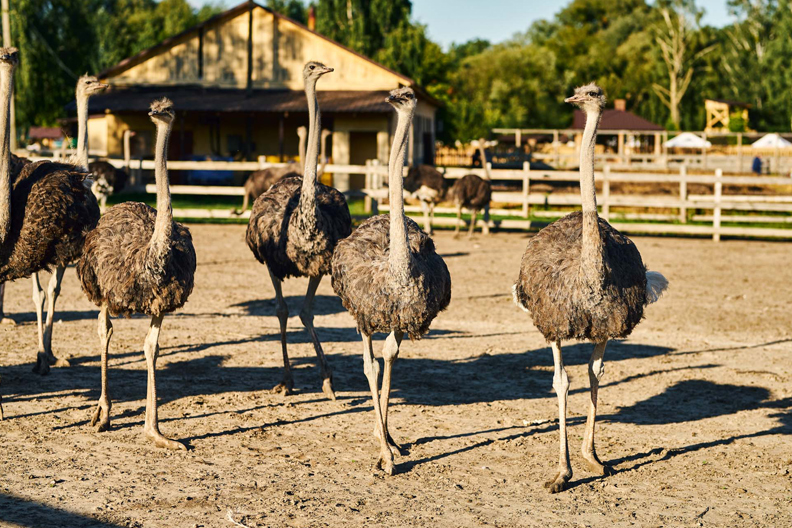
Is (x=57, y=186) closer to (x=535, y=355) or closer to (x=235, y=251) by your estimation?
(x=535, y=355)

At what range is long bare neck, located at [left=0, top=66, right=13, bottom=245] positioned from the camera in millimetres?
6746

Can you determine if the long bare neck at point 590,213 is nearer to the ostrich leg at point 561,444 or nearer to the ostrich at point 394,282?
the ostrich leg at point 561,444

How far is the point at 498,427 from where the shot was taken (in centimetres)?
669

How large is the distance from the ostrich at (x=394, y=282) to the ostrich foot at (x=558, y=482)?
975 millimetres

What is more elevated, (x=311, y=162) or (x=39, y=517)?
(x=311, y=162)

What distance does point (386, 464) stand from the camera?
5.73 metres

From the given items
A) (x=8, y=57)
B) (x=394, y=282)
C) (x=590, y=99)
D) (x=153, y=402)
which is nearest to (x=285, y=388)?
(x=153, y=402)

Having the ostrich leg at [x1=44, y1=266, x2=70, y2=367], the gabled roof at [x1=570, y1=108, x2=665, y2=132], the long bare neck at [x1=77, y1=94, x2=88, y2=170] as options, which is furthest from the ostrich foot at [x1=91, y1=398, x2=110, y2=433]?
the gabled roof at [x1=570, y1=108, x2=665, y2=132]

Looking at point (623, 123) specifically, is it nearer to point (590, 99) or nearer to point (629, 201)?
point (629, 201)

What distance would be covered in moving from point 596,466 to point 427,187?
498 inches

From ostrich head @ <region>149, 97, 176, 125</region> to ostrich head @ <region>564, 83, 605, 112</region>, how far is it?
2574mm

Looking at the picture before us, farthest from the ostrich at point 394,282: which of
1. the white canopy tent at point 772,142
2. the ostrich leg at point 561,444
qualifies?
the white canopy tent at point 772,142

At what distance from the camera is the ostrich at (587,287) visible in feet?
17.9

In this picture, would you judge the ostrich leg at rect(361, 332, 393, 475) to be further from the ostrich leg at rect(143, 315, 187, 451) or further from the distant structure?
the distant structure
